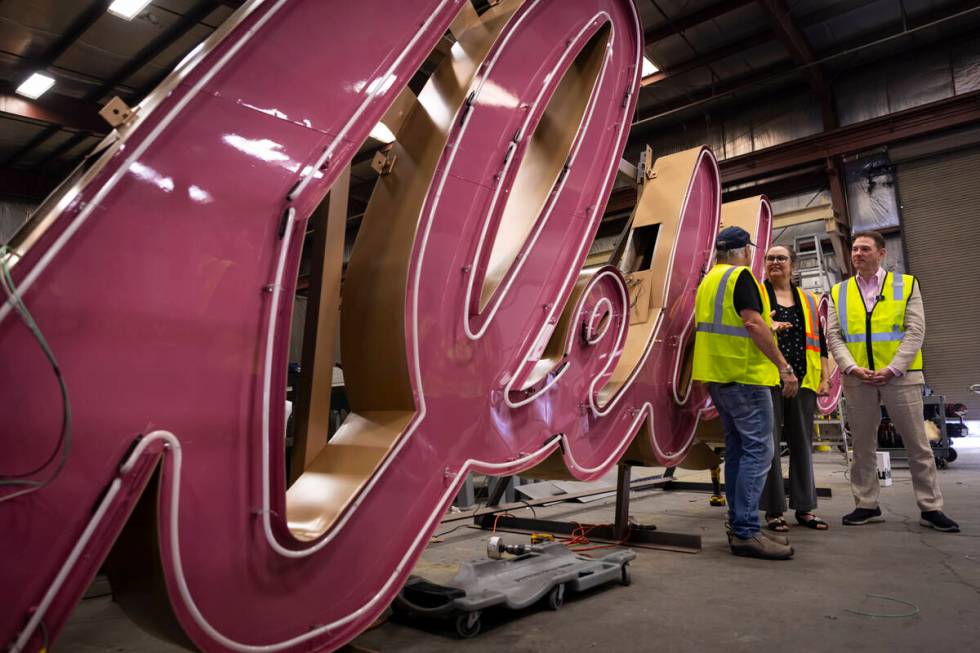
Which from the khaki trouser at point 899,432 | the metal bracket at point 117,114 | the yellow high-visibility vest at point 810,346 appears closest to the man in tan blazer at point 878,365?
the khaki trouser at point 899,432

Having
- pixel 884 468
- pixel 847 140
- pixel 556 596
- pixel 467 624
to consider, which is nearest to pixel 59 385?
pixel 467 624

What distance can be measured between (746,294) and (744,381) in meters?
0.49

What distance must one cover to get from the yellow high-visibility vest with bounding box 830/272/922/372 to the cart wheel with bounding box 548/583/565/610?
9.25ft

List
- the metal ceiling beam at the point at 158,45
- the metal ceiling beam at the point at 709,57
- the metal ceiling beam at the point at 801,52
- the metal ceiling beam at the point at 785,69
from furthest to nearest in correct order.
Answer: the metal ceiling beam at the point at 709,57, the metal ceiling beam at the point at 785,69, the metal ceiling beam at the point at 801,52, the metal ceiling beam at the point at 158,45

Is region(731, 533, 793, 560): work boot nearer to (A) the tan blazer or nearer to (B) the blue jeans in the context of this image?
(B) the blue jeans

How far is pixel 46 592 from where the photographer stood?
1.43 metres

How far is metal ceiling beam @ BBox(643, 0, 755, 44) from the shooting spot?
9.23m

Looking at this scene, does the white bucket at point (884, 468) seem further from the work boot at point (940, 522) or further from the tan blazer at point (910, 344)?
the tan blazer at point (910, 344)

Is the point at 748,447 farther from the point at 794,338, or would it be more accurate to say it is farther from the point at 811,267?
the point at 811,267

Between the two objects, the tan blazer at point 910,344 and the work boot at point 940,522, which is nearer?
the work boot at point 940,522

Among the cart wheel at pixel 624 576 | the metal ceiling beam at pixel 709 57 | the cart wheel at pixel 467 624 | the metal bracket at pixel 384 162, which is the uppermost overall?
the metal ceiling beam at pixel 709 57

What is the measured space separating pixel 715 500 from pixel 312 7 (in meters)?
5.13

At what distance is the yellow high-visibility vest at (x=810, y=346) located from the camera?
183 inches

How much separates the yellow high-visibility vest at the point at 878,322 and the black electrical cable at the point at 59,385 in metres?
4.46
